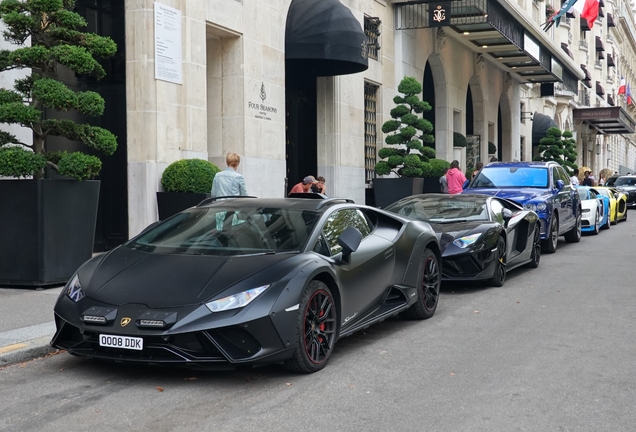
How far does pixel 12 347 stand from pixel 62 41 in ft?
16.5

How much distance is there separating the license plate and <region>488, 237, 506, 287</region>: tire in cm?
636

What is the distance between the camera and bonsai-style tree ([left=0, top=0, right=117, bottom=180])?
9805 mm

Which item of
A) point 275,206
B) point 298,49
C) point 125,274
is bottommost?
point 125,274

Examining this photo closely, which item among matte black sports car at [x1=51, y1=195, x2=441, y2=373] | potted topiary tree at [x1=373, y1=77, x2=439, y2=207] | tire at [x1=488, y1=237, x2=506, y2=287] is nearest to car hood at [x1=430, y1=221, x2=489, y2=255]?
tire at [x1=488, y1=237, x2=506, y2=287]

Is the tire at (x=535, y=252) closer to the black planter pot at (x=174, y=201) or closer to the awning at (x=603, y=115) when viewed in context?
the black planter pot at (x=174, y=201)

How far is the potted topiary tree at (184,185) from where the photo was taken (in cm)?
1350

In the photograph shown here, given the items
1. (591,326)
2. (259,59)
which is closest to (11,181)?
(591,326)

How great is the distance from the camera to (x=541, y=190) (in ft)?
52.5

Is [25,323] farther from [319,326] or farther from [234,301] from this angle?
[319,326]

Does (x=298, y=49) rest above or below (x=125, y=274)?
above

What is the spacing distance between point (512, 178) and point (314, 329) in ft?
37.5

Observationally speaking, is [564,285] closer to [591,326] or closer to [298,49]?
[591,326]

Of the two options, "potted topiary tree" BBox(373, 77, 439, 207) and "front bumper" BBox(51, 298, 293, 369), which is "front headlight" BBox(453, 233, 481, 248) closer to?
"front bumper" BBox(51, 298, 293, 369)

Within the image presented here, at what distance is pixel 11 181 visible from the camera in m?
9.92
